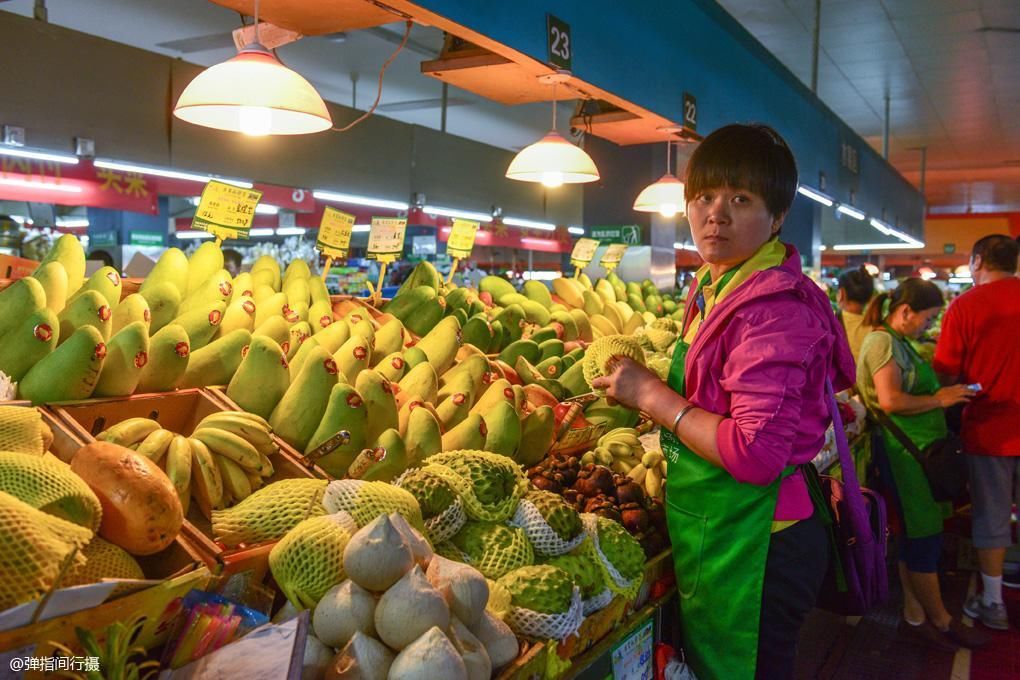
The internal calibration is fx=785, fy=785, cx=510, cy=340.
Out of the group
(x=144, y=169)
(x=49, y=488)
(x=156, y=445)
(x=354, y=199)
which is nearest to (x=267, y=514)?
(x=156, y=445)

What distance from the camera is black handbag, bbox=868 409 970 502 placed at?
3945 mm

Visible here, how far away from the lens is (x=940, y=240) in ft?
83.1

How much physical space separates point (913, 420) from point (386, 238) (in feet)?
9.38

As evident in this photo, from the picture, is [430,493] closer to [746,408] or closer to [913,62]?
[746,408]

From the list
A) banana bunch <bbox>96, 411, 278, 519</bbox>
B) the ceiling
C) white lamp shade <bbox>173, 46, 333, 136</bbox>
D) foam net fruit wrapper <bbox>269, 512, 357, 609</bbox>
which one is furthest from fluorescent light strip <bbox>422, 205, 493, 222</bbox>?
foam net fruit wrapper <bbox>269, 512, 357, 609</bbox>

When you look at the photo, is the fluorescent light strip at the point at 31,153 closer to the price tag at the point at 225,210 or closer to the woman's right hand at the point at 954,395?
the price tag at the point at 225,210

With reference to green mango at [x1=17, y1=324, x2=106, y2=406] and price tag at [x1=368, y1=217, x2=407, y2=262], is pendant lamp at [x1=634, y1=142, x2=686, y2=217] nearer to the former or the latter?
price tag at [x1=368, y1=217, x2=407, y2=262]

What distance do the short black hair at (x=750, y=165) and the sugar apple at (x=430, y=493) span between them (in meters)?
0.95

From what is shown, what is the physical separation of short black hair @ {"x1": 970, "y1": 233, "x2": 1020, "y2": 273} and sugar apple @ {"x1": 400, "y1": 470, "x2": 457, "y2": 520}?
354cm

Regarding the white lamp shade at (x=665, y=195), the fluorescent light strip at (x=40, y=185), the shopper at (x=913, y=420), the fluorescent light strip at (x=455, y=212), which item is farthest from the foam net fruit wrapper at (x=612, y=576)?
the fluorescent light strip at (x=455, y=212)

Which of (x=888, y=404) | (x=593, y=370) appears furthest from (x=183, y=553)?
(x=888, y=404)

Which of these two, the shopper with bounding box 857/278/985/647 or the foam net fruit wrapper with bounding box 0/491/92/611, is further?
the shopper with bounding box 857/278/985/647

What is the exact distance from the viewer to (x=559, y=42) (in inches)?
153

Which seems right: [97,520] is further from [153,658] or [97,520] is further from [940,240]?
[940,240]
